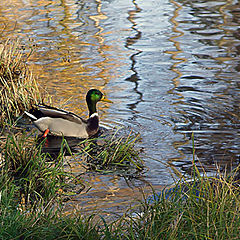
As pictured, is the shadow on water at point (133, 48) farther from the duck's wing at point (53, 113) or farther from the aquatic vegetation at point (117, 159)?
the aquatic vegetation at point (117, 159)

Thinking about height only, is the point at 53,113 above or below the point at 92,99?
above

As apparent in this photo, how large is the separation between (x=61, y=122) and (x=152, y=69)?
12.7 ft

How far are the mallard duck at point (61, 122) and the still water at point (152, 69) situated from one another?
1.57 feet

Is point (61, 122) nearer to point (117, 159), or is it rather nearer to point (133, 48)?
point (117, 159)

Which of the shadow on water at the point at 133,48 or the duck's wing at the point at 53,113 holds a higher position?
the duck's wing at the point at 53,113

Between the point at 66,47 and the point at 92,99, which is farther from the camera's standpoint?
the point at 66,47

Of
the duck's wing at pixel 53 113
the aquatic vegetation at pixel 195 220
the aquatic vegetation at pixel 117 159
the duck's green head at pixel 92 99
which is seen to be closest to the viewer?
the aquatic vegetation at pixel 195 220

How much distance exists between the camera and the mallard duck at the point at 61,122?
7.59m

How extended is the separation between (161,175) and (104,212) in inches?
53.2

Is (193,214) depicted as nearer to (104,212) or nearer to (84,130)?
(104,212)

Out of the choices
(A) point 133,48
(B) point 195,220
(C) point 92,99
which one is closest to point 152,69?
(A) point 133,48

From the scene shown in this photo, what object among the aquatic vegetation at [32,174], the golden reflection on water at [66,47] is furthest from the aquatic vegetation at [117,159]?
the golden reflection on water at [66,47]

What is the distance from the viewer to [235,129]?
24.9 ft

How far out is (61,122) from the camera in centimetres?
767
